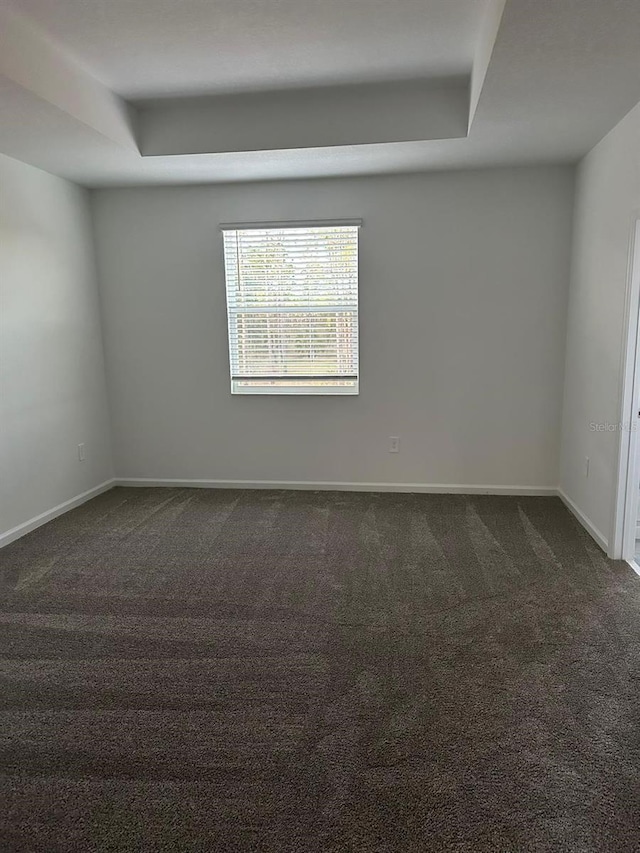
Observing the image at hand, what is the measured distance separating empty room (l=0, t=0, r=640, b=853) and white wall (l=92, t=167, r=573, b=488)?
0.02 m

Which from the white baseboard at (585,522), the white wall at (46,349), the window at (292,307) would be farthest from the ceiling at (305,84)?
the white baseboard at (585,522)

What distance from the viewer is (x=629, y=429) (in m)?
3.03

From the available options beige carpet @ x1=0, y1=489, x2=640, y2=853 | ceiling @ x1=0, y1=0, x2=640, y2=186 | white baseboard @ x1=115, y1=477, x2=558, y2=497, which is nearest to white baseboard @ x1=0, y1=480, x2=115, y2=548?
beige carpet @ x1=0, y1=489, x2=640, y2=853

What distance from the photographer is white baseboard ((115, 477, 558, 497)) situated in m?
4.37

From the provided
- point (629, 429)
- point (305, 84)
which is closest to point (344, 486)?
point (629, 429)

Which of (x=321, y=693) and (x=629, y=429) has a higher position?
(x=629, y=429)

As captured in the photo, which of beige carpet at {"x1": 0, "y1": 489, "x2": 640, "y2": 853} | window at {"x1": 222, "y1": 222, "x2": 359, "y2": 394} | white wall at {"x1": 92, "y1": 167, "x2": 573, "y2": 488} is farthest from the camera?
window at {"x1": 222, "y1": 222, "x2": 359, "y2": 394}

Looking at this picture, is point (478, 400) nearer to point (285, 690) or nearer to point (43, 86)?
point (285, 690)

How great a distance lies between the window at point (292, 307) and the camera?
4309 millimetres

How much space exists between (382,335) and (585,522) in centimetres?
199

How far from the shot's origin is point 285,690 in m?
2.11

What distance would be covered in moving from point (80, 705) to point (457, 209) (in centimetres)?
387

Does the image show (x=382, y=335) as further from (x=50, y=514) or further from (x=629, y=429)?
(x=50, y=514)

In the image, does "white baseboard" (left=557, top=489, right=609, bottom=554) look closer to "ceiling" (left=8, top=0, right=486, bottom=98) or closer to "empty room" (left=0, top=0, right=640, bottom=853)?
"empty room" (left=0, top=0, right=640, bottom=853)
